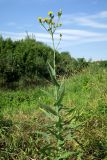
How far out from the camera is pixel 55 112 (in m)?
3.75

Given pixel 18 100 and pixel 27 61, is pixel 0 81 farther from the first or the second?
pixel 18 100

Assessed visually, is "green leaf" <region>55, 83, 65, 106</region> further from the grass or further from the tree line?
the tree line

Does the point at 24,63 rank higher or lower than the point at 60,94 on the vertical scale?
higher

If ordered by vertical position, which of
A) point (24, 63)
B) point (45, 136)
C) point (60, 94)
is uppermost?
point (24, 63)

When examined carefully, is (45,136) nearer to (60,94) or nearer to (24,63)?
(60,94)

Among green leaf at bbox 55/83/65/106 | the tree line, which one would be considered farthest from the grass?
the tree line

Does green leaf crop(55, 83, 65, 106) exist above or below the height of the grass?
above

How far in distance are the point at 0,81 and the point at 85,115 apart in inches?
288

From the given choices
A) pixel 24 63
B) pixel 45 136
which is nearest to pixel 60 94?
pixel 45 136

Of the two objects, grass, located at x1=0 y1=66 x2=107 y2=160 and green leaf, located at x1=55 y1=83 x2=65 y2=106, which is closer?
green leaf, located at x1=55 y1=83 x2=65 y2=106

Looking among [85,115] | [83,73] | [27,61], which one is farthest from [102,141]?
[27,61]

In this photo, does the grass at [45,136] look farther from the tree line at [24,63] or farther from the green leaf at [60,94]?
the tree line at [24,63]

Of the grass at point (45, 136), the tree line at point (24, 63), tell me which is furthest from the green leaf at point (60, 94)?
the tree line at point (24, 63)

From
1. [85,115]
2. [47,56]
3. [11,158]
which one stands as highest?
[47,56]
